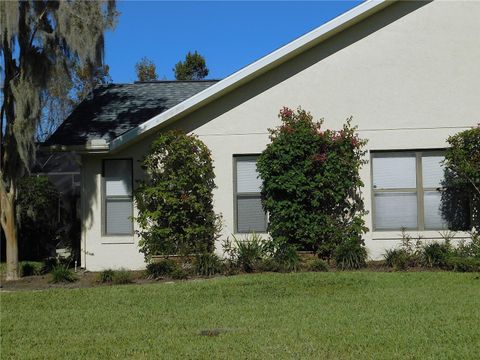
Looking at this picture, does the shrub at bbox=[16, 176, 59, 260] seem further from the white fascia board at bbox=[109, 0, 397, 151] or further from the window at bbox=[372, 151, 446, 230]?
the window at bbox=[372, 151, 446, 230]

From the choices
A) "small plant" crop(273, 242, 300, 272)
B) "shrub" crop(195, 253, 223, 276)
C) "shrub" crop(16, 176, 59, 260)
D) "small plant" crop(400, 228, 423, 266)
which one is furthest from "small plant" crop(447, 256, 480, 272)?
"shrub" crop(16, 176, 59, 260)

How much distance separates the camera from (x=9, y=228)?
12125 millimetres

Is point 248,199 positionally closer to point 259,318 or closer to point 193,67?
point 259,318

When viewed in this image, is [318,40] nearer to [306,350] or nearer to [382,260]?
[382,260]

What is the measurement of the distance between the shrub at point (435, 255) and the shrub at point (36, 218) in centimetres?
919

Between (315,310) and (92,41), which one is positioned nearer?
(315,310)

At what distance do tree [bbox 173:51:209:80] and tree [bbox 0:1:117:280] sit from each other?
2406 centimetres

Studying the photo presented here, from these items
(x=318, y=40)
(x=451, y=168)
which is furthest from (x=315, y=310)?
(x=318, y=40)

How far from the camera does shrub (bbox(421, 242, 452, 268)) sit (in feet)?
38.5

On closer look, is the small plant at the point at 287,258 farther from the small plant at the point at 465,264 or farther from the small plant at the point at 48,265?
the small plant at the point at 48,265

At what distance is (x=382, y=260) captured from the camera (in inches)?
500

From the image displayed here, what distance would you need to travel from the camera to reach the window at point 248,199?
13.3 metres

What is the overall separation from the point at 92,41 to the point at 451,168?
25.0 feet

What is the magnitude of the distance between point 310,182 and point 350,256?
5.51ft
